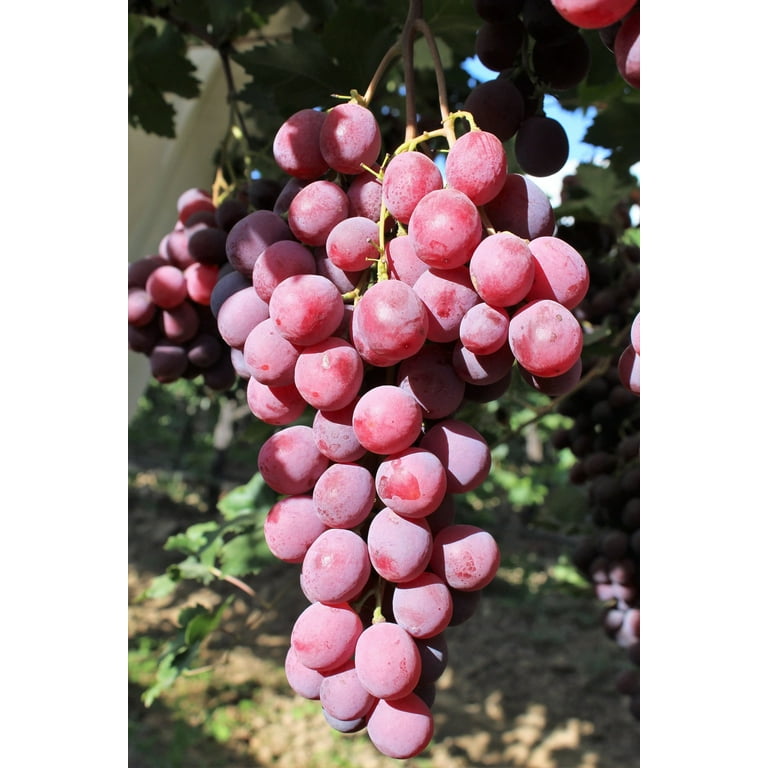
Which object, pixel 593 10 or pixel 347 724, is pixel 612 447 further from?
pixel 593 10

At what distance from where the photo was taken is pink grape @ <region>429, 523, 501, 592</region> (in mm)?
702

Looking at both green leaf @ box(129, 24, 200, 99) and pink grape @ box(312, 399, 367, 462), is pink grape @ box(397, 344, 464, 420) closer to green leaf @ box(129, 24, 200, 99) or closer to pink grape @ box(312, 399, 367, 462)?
pink grape @ box(312, 399, 367, 462)

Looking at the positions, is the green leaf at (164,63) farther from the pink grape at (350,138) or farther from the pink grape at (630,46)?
the pink grape at (630,46)

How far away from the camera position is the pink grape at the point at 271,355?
2.34 feet

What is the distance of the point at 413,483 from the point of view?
66 cm

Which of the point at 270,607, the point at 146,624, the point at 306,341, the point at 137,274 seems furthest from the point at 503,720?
the point at 306,341

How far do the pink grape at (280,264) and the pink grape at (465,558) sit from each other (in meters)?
0.29

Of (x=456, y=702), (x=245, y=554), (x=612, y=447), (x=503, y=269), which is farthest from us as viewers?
(x=456, y=702)

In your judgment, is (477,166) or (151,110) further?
(151,110)

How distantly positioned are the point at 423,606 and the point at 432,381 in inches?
8.2

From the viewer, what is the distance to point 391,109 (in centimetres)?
185

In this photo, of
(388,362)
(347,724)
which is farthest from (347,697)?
(388,362)

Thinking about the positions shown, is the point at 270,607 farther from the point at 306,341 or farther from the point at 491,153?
the point at 491,153
